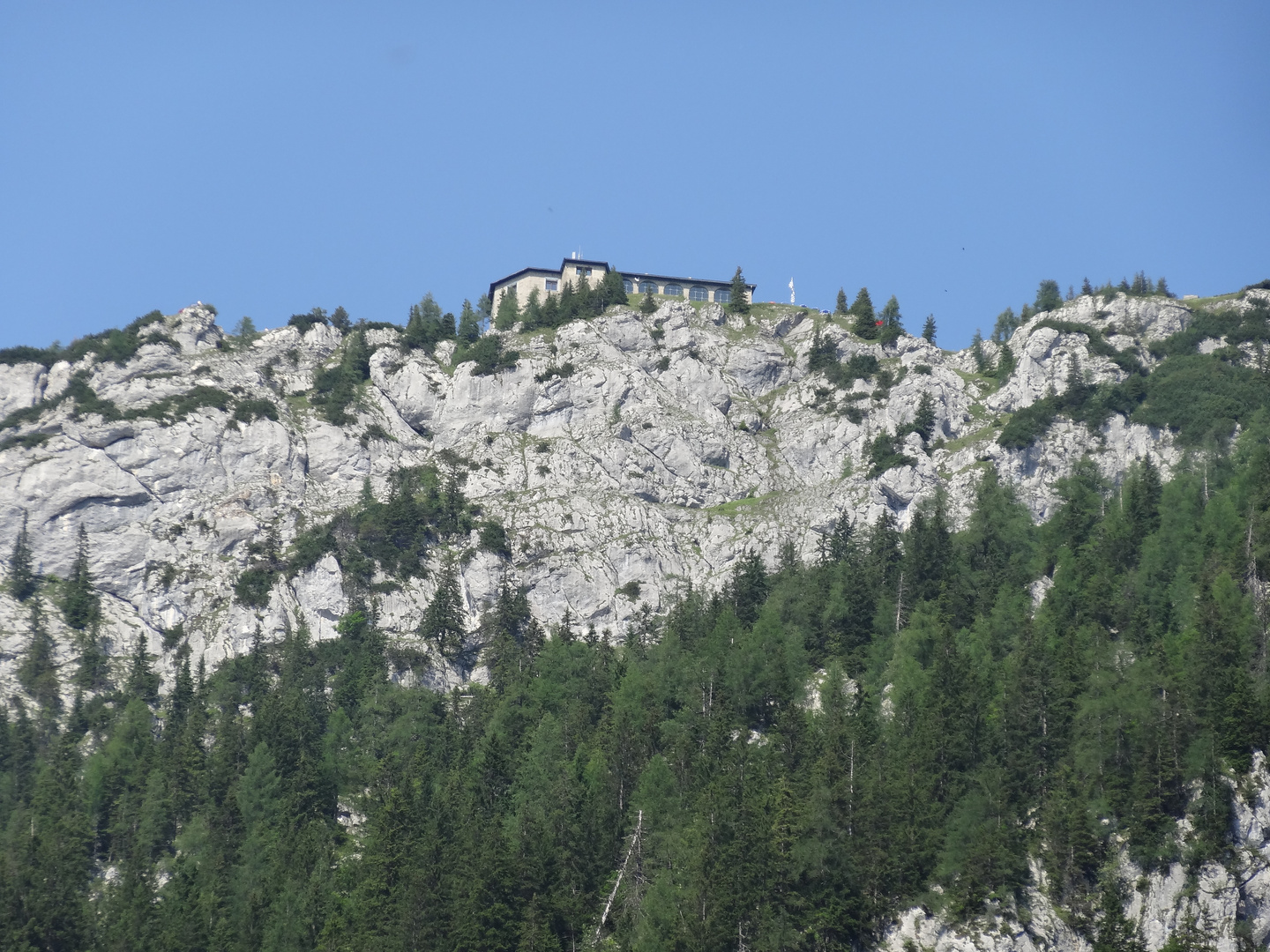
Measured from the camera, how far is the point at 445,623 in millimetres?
134000

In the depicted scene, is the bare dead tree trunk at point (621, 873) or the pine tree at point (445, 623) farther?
the pine tree at point (445, 623)

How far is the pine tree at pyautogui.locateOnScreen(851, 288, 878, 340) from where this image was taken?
169 meters

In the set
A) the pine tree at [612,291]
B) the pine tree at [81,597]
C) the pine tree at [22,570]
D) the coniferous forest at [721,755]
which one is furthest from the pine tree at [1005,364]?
the pine tree at [22,570]

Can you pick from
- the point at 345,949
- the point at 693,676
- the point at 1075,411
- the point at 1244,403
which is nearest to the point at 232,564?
the point at 693,676

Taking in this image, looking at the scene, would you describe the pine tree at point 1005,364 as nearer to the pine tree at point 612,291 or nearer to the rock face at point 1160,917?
the pine tree at point 612,291

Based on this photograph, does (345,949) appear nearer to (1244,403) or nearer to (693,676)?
(693,676)

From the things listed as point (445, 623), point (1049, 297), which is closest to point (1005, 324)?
point (1049, 297)

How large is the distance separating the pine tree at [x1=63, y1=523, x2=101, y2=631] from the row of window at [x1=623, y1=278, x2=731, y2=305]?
232 ft

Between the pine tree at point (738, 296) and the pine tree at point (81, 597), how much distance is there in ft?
249

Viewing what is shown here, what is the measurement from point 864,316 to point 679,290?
24055mm

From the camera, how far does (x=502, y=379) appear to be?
159125 millimetres

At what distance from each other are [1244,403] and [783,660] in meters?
56.3

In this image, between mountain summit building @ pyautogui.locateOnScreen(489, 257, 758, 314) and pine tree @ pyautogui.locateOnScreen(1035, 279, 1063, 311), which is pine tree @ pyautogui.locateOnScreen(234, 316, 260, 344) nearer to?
mountain summit building @ pyautogui.locateOnScreen(489, 257, 758, 314)

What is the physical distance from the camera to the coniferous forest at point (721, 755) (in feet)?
284
